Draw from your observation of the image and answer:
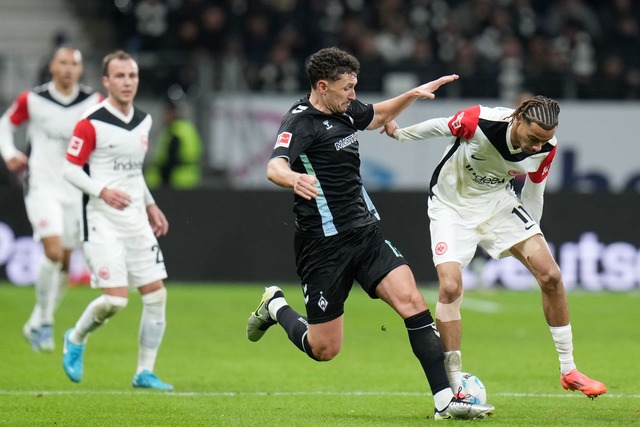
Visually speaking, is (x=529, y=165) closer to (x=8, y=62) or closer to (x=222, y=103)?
(x=222, y=103)

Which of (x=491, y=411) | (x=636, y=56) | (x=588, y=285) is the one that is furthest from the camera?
(x=636, y=56)

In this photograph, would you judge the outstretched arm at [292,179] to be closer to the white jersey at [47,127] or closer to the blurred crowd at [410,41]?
the white jersey at [47,127]

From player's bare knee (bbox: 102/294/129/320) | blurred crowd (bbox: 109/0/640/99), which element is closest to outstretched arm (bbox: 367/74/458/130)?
player's bare knee (bbox: 102/294/129/320)

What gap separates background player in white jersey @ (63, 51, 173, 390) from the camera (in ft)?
31.5

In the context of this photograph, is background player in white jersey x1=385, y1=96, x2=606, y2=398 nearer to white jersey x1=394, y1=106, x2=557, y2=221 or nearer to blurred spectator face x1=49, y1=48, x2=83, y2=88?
white jersey x1=394, y1=106, x2=557, y2=221

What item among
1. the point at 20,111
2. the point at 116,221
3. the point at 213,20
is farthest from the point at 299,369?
the point at 213,20

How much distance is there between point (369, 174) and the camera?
19.0 meters

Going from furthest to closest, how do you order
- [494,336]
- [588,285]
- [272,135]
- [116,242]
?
[272,135], [588,285], [494,336], [116,242]

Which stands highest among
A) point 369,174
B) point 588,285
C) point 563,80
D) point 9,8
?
point 9,8

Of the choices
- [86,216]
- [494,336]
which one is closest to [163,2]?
[494,336]

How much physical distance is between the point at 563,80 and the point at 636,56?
2.00m

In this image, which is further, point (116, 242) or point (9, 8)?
point (9, 8)

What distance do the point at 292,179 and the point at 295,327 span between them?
1651 millimetres

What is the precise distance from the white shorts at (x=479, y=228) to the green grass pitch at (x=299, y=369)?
3.69ft
